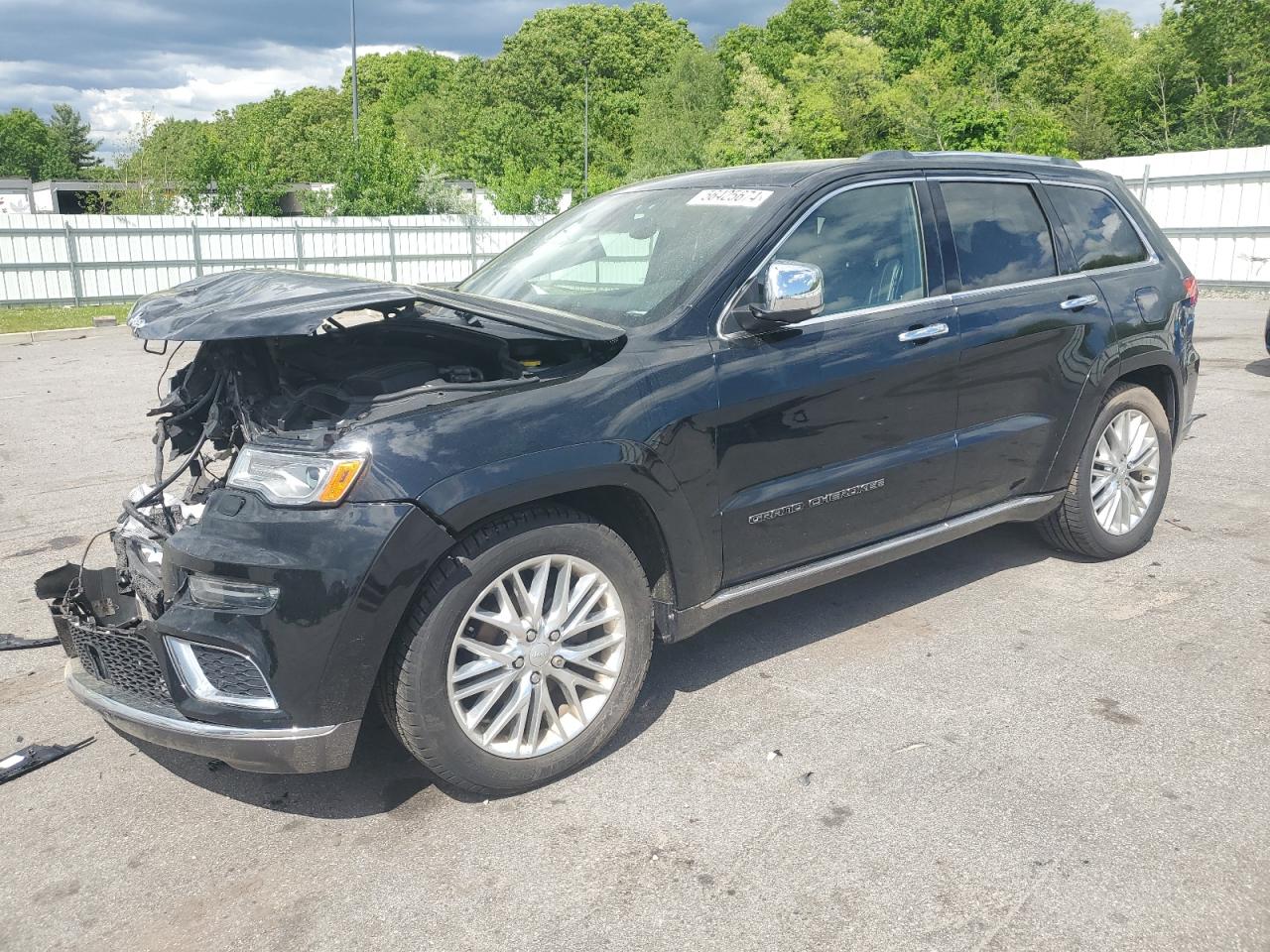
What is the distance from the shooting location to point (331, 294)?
307 centimetres

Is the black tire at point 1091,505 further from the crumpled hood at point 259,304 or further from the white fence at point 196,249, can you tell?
the white fence at point 196,249

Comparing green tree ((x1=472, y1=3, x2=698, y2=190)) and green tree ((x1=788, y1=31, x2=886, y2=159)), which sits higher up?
green tree ((x1=472, y1=3, x2=698, y2=190))

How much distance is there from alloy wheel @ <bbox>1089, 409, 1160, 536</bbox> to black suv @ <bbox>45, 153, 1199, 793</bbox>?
70 mm

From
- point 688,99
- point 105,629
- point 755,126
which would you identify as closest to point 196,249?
point 105,629

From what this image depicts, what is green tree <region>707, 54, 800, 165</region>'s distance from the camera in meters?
43.5

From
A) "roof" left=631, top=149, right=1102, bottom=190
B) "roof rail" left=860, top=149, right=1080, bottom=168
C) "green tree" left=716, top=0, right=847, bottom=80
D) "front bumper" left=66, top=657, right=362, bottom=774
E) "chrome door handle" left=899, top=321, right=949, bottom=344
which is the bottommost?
"front bumper" left=66, top=657, right=362, bottom=774

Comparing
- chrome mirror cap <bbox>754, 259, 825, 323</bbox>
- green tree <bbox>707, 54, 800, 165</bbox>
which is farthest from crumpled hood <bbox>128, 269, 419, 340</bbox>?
green tree <bbox>707, 54, 800, 165</bbox>

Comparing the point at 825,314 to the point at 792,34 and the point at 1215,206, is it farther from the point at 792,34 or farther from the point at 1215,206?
the point at 792,34

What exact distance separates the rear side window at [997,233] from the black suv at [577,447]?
0.02 meters

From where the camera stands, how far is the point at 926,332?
13.2 feet

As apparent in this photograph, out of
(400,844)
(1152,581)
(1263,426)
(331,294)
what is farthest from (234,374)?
(1263,426)

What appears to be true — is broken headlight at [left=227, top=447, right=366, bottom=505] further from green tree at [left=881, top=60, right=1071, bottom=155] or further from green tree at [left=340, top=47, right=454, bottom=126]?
green tree at [left=340, top=47, right=454, bottom=126]

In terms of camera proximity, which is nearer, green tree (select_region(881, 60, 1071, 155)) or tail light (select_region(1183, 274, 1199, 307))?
tail light (select_region(1183, 274, 1199, 307))

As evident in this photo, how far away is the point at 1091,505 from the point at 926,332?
4.98 ft
